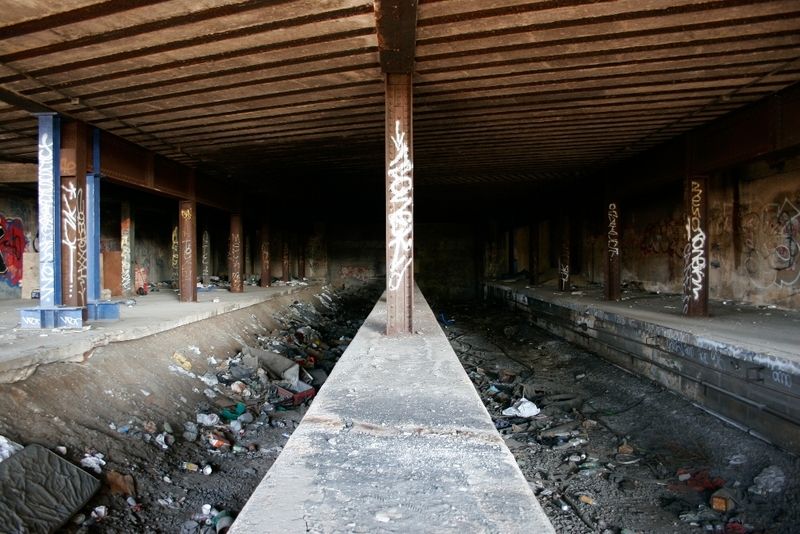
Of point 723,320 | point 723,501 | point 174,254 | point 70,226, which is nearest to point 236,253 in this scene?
point 174,254

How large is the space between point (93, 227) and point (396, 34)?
6.48m

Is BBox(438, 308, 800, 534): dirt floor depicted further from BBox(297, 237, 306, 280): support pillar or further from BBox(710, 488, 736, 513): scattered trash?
BBox(297, 237, 306, 280): support pillar

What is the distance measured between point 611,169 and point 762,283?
4.26 meters

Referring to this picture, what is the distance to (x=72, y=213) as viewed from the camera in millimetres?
7500

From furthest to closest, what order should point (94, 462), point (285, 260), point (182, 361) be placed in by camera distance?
point (285, 260), point (182, 361), point (94, 462)

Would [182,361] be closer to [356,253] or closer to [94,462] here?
[94,462]

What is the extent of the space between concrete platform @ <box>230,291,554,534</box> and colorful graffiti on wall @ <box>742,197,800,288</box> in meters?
8.56

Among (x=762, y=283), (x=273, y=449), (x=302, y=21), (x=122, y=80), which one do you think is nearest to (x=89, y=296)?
(x=122, y=80)

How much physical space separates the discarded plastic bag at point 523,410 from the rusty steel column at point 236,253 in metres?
10.9

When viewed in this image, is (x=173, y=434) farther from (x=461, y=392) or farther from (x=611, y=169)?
(x=611, y=169)

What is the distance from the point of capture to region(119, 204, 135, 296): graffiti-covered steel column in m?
14.9

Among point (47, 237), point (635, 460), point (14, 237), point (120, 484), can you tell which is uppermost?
point (14, 237)

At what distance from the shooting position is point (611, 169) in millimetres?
12156

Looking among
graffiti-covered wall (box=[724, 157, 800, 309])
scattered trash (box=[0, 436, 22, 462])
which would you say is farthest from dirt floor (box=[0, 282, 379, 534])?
graffiti-covered wall (box=[724, 157, 800, 309])
